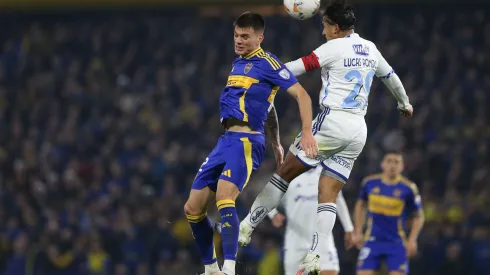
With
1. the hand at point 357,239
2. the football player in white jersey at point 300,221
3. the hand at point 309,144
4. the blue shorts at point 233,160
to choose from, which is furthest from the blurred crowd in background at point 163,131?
the hand at point 309,144

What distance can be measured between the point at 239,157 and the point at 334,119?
1.02 m

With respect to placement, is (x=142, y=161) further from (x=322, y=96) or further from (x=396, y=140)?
(x=322, y=96)

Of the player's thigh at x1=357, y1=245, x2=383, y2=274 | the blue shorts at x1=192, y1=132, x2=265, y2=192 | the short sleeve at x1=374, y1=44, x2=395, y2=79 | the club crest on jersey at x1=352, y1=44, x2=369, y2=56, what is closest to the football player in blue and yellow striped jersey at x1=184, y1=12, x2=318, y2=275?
the blue shorts at x1=192, y1=132, x2=265, y2=192

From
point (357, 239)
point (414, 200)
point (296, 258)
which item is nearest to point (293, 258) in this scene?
point (296, 258)

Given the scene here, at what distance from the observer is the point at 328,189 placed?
30.8ft

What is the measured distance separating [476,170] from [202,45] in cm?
788

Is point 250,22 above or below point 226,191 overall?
above

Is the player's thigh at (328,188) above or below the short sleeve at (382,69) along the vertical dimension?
below

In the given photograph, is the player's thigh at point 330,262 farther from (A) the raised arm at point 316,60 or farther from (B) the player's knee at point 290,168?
(A) the raised arm at point 316,60

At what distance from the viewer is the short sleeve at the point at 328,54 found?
29.5 feet

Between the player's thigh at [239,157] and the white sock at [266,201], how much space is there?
43 centimetres

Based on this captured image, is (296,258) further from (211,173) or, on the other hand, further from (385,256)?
(211,173)

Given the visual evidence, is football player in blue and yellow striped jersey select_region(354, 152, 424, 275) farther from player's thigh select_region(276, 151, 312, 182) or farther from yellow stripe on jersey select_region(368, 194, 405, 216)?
player's thigh select_region(276, 151, 312, 182)

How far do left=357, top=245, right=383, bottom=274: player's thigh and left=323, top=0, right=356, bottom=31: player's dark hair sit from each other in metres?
4.60
